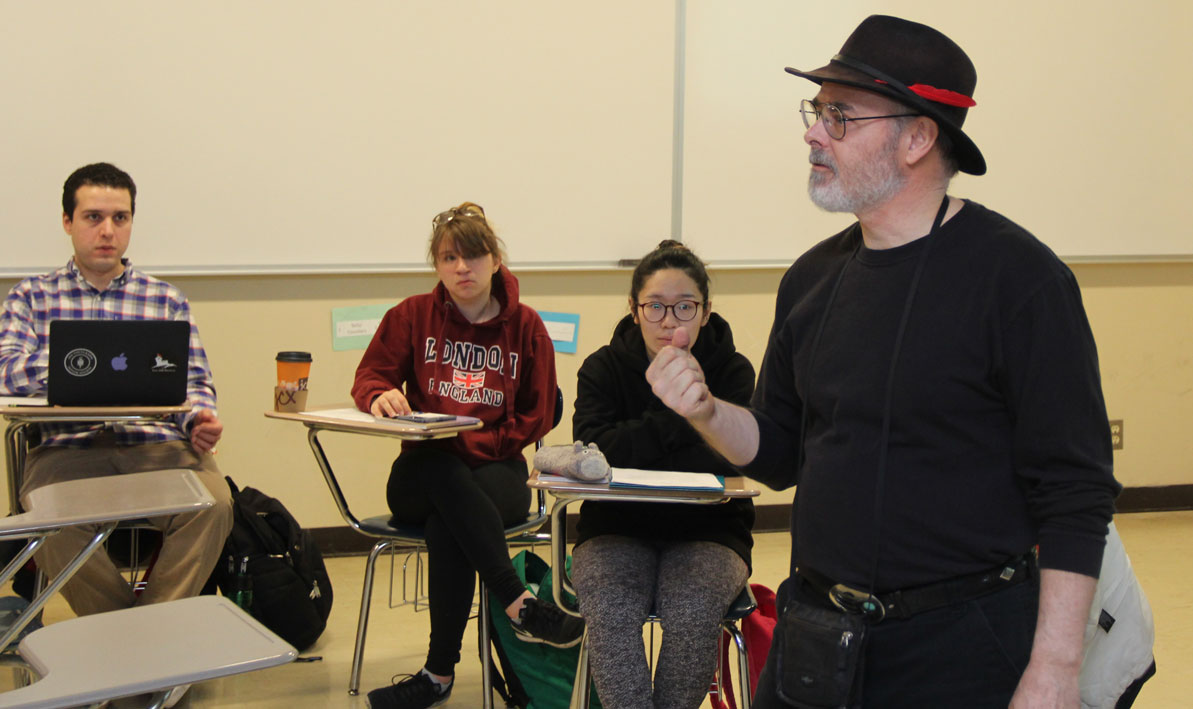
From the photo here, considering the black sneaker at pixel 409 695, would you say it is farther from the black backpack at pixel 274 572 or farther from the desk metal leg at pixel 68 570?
the desk metal leg at pixel 68 570

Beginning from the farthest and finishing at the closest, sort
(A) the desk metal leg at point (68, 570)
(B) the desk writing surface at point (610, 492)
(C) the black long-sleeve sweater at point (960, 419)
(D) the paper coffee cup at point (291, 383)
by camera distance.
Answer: (D) the paper coffee cup at point (291, 383) → (B) the desk writing surface at point (610, 492) → (A) the desk metal leg at point (68, 570) → (C) the black long-sleeve sweater at point (960, 419)

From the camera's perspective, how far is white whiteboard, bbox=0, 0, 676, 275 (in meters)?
3.52

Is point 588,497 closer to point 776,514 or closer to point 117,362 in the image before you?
point 117,362

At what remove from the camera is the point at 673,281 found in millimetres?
2447

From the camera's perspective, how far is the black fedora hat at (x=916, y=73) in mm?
1304

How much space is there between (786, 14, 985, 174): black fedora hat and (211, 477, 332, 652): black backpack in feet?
7.26

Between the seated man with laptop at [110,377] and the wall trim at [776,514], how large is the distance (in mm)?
740

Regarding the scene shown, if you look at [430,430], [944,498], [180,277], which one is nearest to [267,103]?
[180,277]

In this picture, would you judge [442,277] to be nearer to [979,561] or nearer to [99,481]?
[99,481]

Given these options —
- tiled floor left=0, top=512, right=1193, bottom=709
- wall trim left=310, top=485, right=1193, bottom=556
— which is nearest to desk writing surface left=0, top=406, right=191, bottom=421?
tiled floor left=0, top=512, right=1193, bottom=709

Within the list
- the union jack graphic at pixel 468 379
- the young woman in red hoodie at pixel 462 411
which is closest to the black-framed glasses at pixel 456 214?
the young woman in red hoodie at pixel 462 411

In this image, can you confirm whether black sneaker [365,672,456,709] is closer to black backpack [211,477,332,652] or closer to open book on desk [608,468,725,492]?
black backpack [211,477,332,652]

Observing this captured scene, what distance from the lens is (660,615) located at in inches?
84.9

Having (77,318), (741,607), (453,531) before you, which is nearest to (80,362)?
(77,318)
